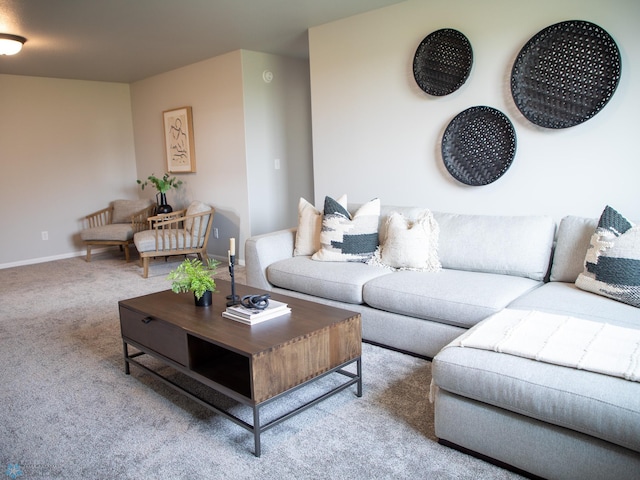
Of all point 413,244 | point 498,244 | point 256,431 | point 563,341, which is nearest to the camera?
point 563,341

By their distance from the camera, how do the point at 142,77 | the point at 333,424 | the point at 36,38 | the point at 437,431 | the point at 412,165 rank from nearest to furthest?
the point at 437,431 → the point at 333,424 → the point at 412,165 → the point at 36,38 → the point at 142,77

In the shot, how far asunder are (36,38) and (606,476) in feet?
16.7

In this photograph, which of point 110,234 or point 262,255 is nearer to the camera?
point 262,255

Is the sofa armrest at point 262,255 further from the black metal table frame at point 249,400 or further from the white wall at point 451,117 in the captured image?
the black metal table frame at point 249,400

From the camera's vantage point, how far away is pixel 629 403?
4.75ft

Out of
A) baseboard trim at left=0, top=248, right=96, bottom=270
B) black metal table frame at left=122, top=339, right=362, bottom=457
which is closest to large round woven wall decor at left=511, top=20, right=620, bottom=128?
black metal table frame at left=122, top=339, right=362, bottom=457

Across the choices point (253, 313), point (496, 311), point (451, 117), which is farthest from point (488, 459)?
point (451, 117)

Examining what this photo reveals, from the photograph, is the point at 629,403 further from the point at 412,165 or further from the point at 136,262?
the point at 136,262

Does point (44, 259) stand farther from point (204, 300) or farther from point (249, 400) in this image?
point (249, 400)

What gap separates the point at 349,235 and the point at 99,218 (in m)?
4.55

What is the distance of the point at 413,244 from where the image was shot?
10.1ft

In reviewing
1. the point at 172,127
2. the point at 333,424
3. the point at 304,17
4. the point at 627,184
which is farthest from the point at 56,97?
the point at 627,184

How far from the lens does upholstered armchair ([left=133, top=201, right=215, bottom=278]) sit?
5.04 meters

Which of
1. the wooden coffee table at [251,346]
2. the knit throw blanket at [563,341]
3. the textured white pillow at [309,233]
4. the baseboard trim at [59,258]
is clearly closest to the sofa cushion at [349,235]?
the textured white pillow at [309,233]
